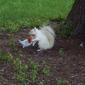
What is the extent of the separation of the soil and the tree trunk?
0.41ft

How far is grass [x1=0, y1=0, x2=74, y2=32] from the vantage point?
29.6ft

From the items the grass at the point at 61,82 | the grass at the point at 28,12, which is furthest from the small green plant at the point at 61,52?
the grass at the point at 28,12

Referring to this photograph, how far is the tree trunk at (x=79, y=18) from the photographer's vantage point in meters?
7.59

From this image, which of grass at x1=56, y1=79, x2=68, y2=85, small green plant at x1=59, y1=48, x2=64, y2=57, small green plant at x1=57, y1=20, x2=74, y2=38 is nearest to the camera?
grass at x1=56, y1=79, x2=68, y2=85

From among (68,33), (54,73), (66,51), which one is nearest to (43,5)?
(68,33)

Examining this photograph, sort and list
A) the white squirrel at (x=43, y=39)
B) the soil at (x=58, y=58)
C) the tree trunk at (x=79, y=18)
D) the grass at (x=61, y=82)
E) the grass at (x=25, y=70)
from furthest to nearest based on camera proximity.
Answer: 1. the tree trunk at (x=79, y=18)
2. the white squirrel at (x=43, y=39)
3. the soil at (x=58, y=58)
4. the grass at (x=25, y=70)
5. the grass at (x=61, y=82)

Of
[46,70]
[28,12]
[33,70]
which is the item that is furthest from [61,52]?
[28,12]

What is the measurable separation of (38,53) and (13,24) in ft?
6.58

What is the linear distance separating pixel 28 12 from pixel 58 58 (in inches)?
144

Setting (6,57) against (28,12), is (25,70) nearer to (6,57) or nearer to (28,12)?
(6,57)

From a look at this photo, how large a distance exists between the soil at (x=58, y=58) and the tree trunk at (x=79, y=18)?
124 millimetres

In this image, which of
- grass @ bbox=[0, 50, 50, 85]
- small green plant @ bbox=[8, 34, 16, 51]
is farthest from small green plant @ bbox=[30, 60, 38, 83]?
small green plant @ bbox=[8, 34, 16, 51]

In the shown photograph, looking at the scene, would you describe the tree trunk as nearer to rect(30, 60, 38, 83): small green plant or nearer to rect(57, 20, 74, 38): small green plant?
rect(57, 20, 74, 38): small green plant

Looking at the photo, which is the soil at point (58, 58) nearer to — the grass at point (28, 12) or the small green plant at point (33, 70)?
the small green plant at point (33, 70)
